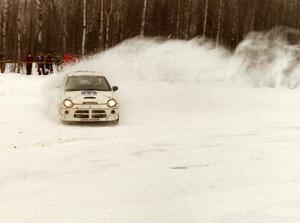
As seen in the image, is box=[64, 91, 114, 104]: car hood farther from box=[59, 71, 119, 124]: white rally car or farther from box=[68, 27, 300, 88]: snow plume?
box=[68, 27, 300, 88]: snow plume

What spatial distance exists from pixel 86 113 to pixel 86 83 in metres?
1.55

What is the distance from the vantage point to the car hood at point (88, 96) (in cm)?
1332

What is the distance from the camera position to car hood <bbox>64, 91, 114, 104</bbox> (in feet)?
43.7

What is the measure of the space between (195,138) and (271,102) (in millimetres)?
8350

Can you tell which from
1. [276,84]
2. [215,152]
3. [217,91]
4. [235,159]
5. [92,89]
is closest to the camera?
[235,159]

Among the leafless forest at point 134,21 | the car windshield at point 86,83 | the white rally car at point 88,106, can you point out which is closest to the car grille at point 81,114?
the white rally car at point 88,106

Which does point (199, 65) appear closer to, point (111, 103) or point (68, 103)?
point (111, 103)

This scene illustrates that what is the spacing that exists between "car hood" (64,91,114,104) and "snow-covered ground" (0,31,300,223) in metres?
0.73

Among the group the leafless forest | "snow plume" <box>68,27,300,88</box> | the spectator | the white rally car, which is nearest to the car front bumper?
the white rally car

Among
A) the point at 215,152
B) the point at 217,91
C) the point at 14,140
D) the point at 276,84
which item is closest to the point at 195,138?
the point at 215,152

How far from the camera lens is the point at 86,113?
1317cm

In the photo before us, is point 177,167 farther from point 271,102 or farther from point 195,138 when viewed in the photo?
point 271,102

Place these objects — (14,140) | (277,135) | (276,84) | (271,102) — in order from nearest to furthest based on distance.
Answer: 1. (14,140)
2. (277,135)
3. (271,102)
4. (276,84)

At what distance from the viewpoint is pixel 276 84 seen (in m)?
24.1
